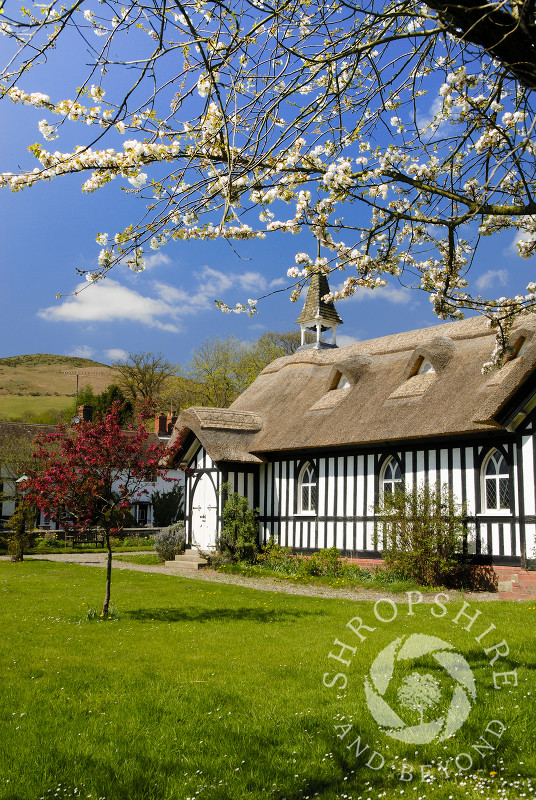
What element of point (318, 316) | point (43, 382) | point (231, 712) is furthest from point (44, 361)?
point (231, 712)

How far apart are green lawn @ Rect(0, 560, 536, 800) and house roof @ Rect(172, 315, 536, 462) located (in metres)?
5.86

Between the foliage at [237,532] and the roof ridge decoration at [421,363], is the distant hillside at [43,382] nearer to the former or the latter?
the foliage at [237,532]

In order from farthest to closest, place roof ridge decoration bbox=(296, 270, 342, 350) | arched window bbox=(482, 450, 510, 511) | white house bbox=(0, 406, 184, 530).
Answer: white house bbox=(0, 406, 184, 530)
roof ridge decoration bbox=(296, 270, 342, 350)
arched window bbox=(482, 450, 510, 511)

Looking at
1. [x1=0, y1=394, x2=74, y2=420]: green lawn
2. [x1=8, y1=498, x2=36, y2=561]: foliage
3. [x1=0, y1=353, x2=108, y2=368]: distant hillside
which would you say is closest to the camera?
[x1=8, y1=498, x2=36, y2=561]: foliage

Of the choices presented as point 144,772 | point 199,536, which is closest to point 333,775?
point 144,772

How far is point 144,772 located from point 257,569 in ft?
46.1

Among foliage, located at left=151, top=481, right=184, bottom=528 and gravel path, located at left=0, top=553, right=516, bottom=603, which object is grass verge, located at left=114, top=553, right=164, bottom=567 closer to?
gravel path, located at left=0, top=553, right=516, bottom=603

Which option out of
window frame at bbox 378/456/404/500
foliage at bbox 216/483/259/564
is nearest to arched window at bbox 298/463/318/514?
foliage at bbox 216/483/259/564

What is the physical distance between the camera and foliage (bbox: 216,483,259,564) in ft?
65.5

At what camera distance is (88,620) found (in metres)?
10.1

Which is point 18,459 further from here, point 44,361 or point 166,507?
point 44,361

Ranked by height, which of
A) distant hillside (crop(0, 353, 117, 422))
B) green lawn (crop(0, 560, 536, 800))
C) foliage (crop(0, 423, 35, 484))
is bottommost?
green lawn (crop(0, 560, 536, 800))

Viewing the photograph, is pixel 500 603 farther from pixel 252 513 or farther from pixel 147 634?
pixel 252 513
